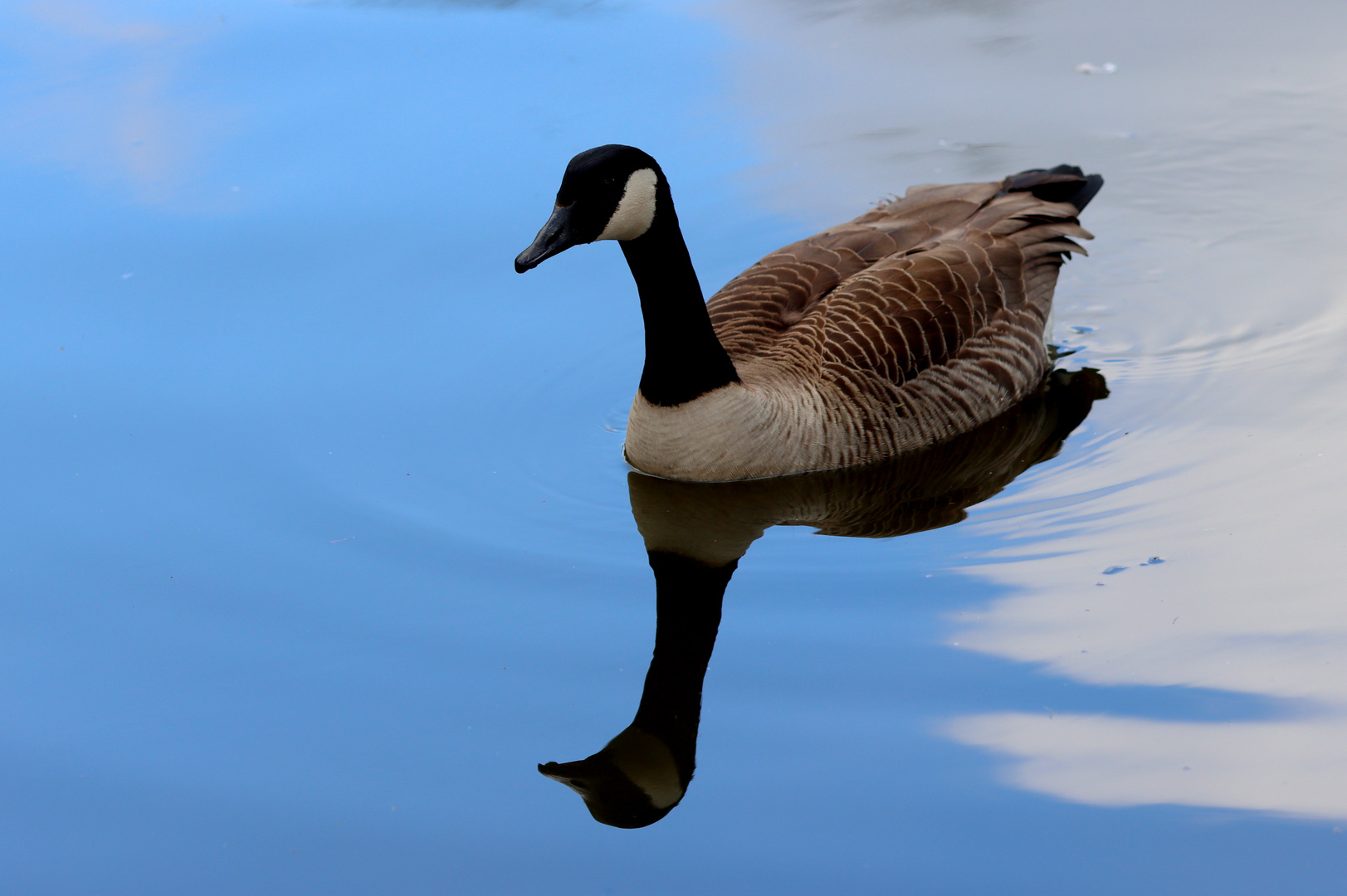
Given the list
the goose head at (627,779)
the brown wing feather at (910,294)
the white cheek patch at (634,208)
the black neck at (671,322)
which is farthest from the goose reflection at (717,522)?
the white cheek patch at (634,208)

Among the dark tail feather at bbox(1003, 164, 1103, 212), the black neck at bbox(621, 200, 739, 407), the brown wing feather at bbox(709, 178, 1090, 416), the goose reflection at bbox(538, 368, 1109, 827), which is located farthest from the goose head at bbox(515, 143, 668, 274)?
the dark tail feather at bbox(1003, 164, 1103, 212)

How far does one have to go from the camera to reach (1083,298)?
7.69m

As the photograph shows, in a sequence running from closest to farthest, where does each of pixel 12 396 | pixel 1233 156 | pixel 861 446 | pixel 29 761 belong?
pixel 29 761, pixel 861 446, pixel 12 396, pixel 1233 156

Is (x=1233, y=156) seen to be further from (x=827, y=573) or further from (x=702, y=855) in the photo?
(x=702, y=855)

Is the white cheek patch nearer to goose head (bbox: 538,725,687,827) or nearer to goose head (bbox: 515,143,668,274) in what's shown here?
goose head (bbox: 515,143,668,274)

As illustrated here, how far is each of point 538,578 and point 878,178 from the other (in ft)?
15.0

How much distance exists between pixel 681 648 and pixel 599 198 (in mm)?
1828

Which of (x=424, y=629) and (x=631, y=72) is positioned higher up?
(x=631, y=72)

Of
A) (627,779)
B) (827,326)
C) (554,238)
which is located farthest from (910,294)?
(627,779)

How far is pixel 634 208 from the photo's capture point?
5457 millimetres

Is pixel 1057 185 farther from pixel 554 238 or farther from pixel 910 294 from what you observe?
pixel 554 238

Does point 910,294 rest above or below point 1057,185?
below

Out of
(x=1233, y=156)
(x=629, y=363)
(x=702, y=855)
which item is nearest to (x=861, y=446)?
(x=629, y=363)

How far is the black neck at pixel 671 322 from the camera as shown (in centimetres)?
564
